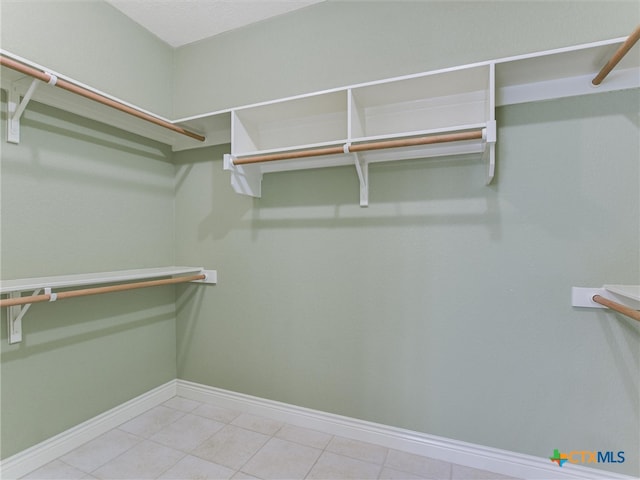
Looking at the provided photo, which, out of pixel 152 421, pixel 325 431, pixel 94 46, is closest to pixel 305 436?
pixel 325 431

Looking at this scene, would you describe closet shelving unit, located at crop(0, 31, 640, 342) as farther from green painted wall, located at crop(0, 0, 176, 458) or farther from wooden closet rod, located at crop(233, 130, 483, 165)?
green painted wall, located at crop(0, 0, 176, 458)

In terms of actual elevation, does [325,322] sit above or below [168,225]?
below

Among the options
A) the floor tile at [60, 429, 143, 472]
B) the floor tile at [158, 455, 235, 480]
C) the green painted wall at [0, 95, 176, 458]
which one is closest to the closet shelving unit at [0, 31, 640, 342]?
the green painted wall at [0, 95, 176, 458]

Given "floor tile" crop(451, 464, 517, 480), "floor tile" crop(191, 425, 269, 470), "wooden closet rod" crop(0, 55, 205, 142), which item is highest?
"wooden closet rod" crop(0, 55, 205, 142)

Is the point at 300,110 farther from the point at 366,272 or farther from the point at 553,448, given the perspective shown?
the point at 553,448

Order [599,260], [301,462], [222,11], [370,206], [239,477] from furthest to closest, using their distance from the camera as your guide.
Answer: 1. [222,11]
2. [370,206]
3. [301,462]
4. [239,477]
5. [599,260]

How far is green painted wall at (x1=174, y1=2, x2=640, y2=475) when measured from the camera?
1.41 m

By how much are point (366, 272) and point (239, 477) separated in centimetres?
118

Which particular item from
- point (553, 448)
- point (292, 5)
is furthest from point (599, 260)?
point (292, 5)

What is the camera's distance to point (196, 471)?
1.56 metres

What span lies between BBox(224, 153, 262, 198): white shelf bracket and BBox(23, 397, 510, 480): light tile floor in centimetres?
143

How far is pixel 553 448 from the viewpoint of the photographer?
4.85ft

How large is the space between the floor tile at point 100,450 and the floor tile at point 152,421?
0.04 meters

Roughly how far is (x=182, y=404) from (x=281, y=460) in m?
0.95
